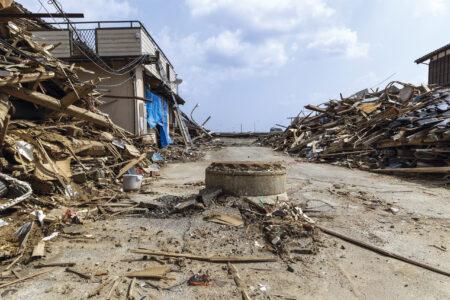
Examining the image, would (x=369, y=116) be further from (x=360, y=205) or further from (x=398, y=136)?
(x=360, y=205)

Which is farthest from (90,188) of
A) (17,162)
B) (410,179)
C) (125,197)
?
(410,179)

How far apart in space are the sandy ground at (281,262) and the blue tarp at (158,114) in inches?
448

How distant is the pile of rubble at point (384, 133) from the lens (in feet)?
29.3

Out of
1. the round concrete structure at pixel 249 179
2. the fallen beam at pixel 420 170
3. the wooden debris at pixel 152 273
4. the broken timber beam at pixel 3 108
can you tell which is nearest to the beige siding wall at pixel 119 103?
the broken timber beam at pixel 3 108

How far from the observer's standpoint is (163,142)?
1706cm

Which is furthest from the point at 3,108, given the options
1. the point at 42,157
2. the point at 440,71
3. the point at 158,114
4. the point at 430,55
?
the point at 430,55

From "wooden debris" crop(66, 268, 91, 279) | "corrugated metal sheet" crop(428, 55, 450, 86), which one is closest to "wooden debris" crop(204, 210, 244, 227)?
"wooden debris" crop(66, 268, 91, 279)

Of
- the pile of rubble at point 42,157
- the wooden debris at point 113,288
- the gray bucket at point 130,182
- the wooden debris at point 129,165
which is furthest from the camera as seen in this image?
the wooden debris at point 129,165

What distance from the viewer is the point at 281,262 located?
10.1ft

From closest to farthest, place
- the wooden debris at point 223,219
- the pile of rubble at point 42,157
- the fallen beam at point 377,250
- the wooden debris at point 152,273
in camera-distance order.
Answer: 1. the wooden debris at point 152,273
2. the fallen beam at point 377,250
3. the wooden debris at point 223,219
4. the pile of rubble at point 42,157

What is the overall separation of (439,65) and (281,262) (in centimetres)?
2437

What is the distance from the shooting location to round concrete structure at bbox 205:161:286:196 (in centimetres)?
492

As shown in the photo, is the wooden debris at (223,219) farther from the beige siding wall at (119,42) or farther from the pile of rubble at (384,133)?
the beige siding wall at (119,42)

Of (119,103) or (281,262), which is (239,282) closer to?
(281,262)
